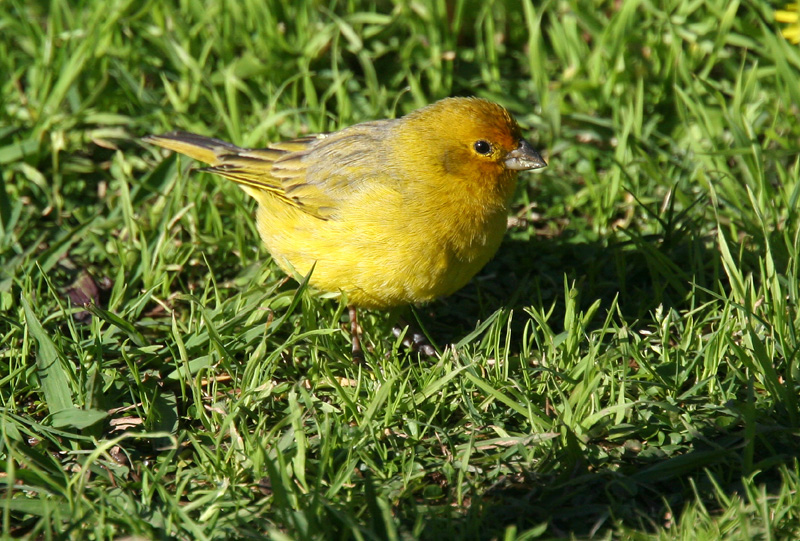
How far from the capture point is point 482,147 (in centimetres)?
439

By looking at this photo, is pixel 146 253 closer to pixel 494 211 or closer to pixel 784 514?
pixel 494 211

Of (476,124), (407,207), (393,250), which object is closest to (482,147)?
(476,124)

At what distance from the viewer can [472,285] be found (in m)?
5.08

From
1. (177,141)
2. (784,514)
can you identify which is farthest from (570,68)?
(784,514)

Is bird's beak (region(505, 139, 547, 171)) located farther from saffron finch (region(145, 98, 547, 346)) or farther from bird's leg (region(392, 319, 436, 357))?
bird's leg (region(392, 319, 436, 357))

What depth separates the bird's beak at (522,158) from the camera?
439cm

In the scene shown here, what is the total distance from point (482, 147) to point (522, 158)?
219 millimetres

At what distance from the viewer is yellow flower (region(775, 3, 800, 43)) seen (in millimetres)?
5621

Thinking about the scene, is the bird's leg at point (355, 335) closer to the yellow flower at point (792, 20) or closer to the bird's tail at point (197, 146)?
the bird's tail at point (197, 146)

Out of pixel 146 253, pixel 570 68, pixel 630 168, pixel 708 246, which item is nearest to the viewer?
pixel 146 253

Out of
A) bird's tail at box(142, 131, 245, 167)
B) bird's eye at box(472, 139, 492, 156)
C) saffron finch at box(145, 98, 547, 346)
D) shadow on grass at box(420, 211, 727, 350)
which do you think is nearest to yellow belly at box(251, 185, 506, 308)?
saffron finch at box(145, 98, 547, 346)

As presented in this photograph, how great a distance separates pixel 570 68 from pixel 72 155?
3.54 meters

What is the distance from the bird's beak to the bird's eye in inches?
4.5

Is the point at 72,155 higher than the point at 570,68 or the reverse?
the reverse
